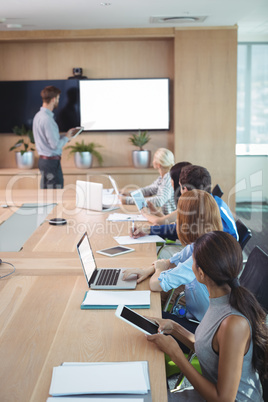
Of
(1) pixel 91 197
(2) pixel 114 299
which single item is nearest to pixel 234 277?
(2) pixel 114 299

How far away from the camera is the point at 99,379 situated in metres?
1.52

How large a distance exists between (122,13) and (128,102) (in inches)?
59.4

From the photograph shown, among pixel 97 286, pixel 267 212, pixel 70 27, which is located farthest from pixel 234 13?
pixel 97 286

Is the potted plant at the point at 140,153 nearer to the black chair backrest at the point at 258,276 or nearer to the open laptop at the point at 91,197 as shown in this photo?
the open laptop at the point at 91,197

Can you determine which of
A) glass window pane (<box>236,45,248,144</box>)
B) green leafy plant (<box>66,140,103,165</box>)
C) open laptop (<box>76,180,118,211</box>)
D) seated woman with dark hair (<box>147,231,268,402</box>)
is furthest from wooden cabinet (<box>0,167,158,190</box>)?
seated woman with dark hair (<box>147,231,268,402</box>)

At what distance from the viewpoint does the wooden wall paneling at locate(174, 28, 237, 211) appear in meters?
6.21

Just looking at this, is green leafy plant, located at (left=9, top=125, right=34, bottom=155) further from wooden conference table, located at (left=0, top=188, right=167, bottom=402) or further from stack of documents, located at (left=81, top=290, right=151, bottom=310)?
stack of documents, located at (left=81, top=290, right=151, bottom=310)

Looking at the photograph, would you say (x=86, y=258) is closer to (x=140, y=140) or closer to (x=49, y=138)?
(x=49, y=138)

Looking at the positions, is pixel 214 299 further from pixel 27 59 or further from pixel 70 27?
pixel 27 59

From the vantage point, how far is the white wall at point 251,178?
7691mm

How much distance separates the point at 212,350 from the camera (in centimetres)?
164

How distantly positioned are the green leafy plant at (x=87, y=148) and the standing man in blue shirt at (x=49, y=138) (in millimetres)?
667

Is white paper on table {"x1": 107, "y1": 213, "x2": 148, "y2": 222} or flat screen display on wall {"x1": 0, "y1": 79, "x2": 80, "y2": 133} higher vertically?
flat screen display on wall {"x1": 0, "y1": 79, "x2": 80, "y2": 133}

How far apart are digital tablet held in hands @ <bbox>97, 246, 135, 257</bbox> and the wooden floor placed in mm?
2462
